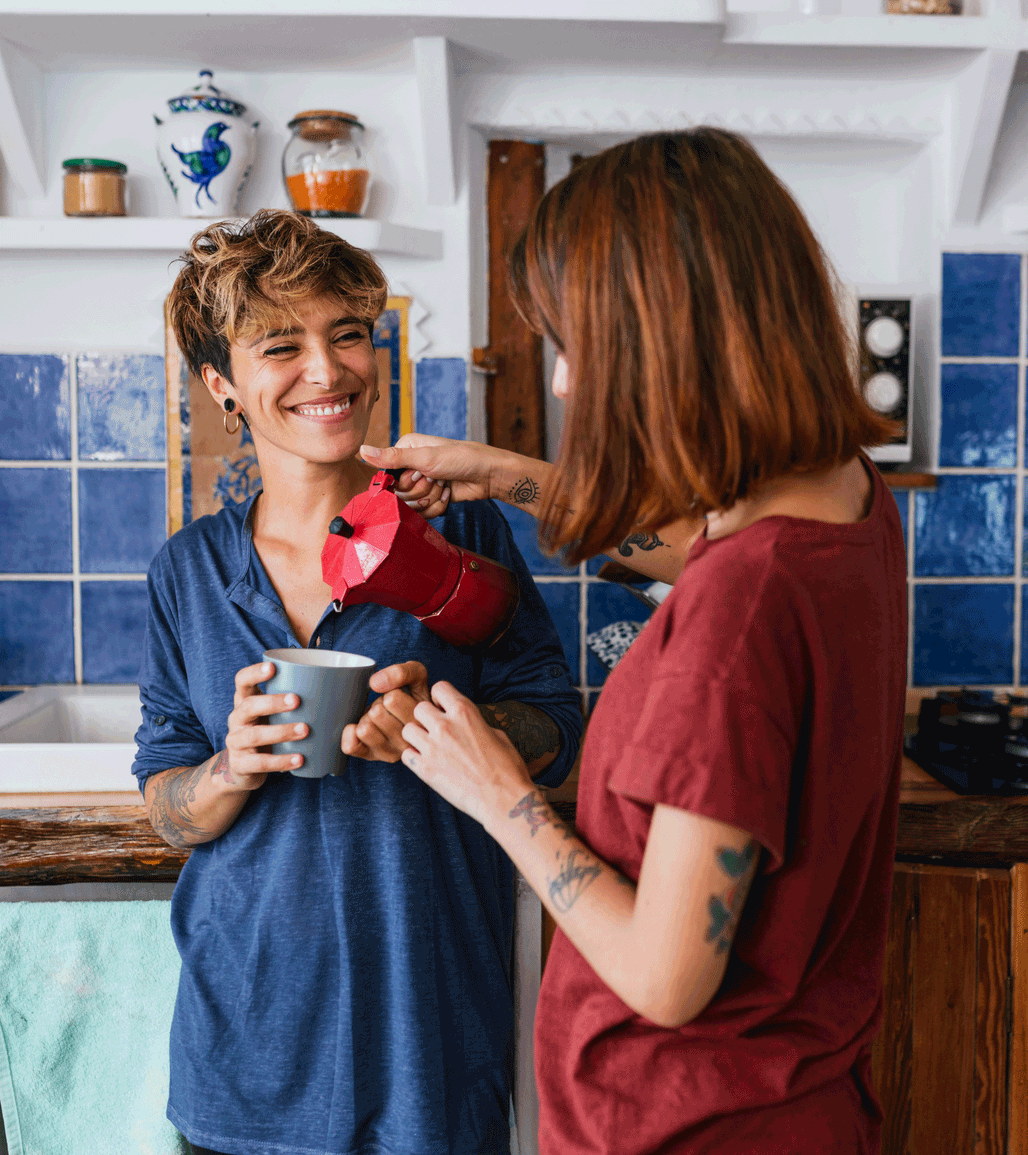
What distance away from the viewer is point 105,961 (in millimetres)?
1366

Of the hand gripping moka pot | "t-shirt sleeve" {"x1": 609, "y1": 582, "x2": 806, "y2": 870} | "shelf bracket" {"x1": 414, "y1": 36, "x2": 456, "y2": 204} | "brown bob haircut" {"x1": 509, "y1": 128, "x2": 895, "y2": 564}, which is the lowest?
"t-shirt sleeve" {"x1": 609, "y1": 582, "x2": 806, "y2": 870}

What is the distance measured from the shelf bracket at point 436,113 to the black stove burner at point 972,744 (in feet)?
4.15

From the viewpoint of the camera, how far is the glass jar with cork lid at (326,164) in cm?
166

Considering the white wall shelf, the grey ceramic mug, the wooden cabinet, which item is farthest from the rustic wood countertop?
the white wall shelf

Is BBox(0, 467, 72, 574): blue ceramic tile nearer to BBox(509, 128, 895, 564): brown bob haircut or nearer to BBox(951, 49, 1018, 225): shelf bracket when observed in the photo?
BBox(509, 128, 895, 564): brown bob haircut

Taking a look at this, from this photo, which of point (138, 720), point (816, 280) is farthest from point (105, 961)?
point (816, 280)

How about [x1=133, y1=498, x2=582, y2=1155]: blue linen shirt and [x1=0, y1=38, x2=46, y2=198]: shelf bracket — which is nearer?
[x1=133, y1=498, x2=582, y2=1155]: blue linen shirt

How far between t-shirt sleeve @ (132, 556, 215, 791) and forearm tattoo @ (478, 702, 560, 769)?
336mm

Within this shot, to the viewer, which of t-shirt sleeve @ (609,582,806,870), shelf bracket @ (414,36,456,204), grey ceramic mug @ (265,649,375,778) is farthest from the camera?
shelf bracket @ (414,36,456,204)

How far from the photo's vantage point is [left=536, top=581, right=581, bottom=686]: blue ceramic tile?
190cm

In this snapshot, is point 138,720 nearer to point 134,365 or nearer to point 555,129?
point 134,365

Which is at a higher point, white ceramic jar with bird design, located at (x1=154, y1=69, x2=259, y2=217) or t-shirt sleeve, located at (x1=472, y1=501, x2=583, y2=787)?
white ceramic jar with bird design, located at (x1=154, y1=69, x2=259, y2=217)

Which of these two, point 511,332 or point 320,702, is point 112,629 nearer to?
point 511,332

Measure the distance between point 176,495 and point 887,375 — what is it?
139 cm
